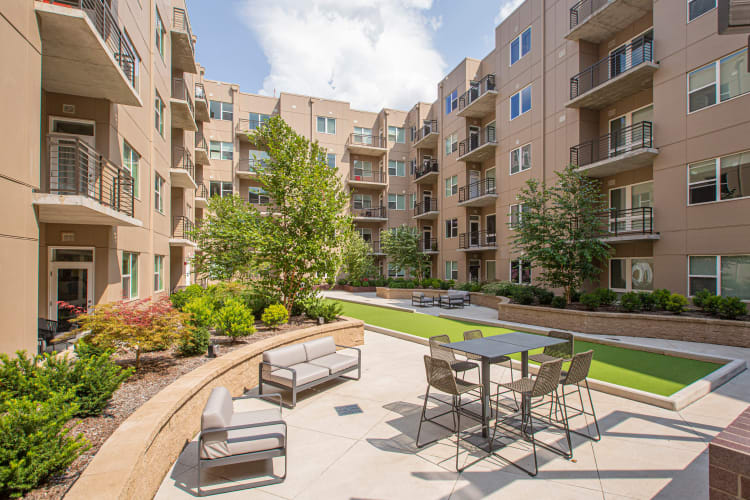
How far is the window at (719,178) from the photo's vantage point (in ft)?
39.8

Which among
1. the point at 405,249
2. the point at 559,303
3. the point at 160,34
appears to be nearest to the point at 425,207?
the point at 405,249

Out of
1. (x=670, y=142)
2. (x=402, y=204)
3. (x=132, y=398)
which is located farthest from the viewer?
(x=402, y=204)

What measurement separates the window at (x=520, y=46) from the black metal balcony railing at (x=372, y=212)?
690 inches

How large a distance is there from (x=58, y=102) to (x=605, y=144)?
21.2 m

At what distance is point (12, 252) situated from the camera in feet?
19.7

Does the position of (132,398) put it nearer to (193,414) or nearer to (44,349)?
(193,414)

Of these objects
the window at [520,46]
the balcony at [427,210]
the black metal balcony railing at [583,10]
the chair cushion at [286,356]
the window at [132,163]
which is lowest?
the chair cushion at [286,356]

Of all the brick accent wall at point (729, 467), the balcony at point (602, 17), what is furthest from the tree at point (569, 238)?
the brick accent wall at point (729, 467)

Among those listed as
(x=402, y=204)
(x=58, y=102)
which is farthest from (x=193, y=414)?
(x=402, y=204)

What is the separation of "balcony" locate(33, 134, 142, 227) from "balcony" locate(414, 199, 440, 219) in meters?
24.2

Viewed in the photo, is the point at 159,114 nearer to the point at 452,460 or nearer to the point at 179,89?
the point at 179,89

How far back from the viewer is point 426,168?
3284cm

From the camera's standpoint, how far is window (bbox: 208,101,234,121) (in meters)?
32.6

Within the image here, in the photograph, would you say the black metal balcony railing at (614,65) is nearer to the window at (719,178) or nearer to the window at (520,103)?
the window at (520,103)
